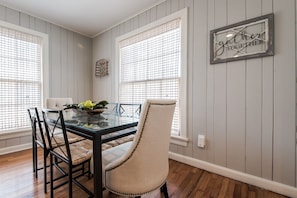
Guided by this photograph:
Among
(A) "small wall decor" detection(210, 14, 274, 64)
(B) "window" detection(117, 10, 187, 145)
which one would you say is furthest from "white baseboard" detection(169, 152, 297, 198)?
(A) "small wall decor" detection(210, 14, 274, 64)

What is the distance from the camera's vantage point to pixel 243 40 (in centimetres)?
174

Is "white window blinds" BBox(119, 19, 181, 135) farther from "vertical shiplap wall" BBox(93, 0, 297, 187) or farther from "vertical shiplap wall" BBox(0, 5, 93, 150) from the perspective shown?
"vertical shiplap wall" BBox(0, 5, 93, 150)

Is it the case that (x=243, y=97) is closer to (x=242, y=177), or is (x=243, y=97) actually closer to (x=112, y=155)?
(x=242, y=177)

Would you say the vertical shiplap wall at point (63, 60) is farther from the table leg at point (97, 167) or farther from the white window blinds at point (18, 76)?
the table leg at point (97, 167)

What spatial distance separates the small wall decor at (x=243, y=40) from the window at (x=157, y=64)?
46cm

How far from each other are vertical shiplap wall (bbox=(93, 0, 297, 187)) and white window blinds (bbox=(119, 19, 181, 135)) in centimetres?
24

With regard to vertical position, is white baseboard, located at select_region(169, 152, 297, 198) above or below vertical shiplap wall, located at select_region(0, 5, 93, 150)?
below

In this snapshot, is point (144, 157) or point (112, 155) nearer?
point (144, 157)

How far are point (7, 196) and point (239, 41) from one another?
2.94 meters

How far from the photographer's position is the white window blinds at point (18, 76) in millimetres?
2613

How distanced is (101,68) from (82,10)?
122 centimetres

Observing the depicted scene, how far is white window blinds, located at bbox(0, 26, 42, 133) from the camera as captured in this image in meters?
2.61

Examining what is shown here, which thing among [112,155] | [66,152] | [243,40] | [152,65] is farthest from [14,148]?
[243,40]

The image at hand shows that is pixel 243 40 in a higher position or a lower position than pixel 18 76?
higher
